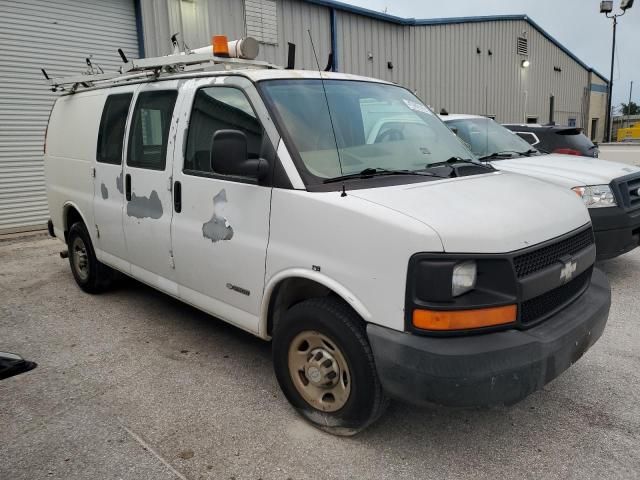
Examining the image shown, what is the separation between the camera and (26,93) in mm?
8969

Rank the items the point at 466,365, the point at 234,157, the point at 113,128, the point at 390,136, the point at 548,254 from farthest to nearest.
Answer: the point at 113,128 → the point at 390,136 → the point at 234,157 → the point at 548,254 → the point at 466,365

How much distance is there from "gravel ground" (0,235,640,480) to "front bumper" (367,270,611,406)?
506mm

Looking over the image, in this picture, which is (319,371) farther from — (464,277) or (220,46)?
(220,46)

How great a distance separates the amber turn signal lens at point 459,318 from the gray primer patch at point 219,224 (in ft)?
4.69

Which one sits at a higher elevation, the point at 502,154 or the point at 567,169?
the point at 502,154

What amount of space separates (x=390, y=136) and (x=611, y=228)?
3025 mm

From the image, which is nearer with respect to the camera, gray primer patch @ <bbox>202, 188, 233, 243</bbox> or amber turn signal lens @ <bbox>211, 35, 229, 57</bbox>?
gray primer patch @ <bbox>202, 188, 233, 243</bbox>

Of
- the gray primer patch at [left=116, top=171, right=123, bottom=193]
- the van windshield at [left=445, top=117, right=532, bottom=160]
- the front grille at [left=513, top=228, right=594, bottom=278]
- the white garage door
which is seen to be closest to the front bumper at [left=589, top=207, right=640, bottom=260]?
the van windshield at [left=445, top=117, right=532, bottom=160]

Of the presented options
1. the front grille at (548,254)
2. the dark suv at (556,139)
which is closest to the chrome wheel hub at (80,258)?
the front grille at (548,254)

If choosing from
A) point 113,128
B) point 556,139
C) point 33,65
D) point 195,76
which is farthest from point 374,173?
point 33,65

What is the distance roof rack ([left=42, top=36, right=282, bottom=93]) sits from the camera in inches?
145

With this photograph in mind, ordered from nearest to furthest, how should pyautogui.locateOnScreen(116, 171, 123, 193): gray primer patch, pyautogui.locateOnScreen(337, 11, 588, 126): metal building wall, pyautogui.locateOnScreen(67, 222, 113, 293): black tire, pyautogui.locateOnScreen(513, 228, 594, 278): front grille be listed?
pyautogui.locateOnScreen(513, 228, 594, 278): front grille → pyautogui.locateOnScreen(116, 171, 123, 193): gray primer patch → pyautogui.locateOnScreen(67, 222, 113, 293): black tire → pyautogui.locateOnScreen(337, 11, 588, 126): metal building wall

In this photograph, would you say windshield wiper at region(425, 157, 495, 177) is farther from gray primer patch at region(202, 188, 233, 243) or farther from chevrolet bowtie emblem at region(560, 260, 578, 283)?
gray primer patch at region(202, 188, 233, 243)

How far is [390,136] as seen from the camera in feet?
11.3
